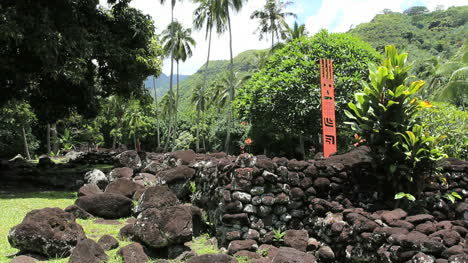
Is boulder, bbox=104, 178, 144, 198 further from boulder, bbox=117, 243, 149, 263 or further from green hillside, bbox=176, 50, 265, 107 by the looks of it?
green hillside, bbox=176, 50, 265, 107

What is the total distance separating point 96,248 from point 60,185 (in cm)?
885

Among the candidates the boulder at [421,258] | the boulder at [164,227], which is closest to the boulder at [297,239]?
the boulder at [164,227]

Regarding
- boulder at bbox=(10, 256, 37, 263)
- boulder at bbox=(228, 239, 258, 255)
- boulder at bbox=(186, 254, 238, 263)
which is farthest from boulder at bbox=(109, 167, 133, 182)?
boulder at bbox=(186, 254, 238, 263)

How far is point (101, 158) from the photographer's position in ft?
67.3

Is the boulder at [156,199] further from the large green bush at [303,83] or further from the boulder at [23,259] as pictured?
the large green bush at [303,83]

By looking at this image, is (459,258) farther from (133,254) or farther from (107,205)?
(107,205)

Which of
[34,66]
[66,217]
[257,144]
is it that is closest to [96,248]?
[66,217]

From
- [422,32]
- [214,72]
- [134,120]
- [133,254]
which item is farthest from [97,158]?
[214,72]

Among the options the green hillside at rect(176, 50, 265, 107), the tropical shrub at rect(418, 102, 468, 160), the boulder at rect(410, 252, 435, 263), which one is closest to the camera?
the boulder at rect(410, 252, 435, 263)

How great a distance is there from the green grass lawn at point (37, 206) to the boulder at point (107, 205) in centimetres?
30

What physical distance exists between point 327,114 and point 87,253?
6096 mm

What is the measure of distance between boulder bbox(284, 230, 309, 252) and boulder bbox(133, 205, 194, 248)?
185 centimetres

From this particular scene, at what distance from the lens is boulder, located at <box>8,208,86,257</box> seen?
20.9 ft

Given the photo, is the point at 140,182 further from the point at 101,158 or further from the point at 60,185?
the point at 101,158
